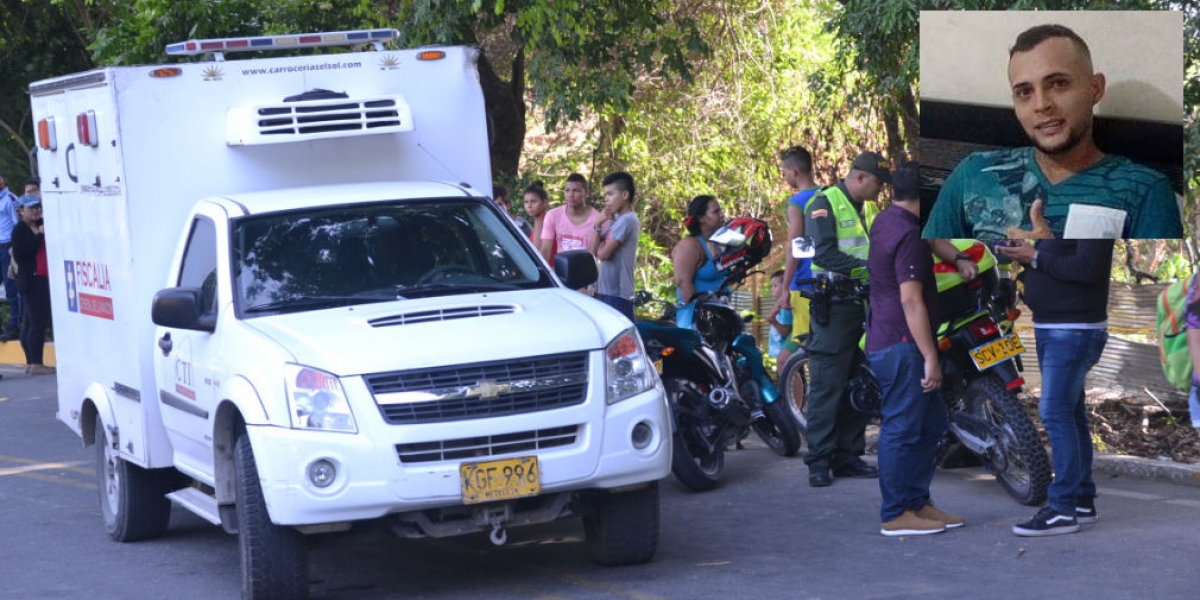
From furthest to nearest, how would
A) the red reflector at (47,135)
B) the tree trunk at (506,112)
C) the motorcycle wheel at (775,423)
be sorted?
1. the tree trunk at (506,112)
2. the motorcycle wheel at (775,423)
3. the red reflector at (47,135)

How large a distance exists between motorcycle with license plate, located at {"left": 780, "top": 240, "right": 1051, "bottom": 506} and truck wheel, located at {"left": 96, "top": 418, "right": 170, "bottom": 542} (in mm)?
3868

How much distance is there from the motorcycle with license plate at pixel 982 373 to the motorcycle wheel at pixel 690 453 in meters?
0.91

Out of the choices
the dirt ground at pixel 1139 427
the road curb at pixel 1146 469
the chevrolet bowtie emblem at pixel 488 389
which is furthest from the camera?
the dirt ground at pixel 1139 427

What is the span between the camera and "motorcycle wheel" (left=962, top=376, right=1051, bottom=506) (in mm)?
8109

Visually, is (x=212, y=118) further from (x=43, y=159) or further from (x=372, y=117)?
(x=43, y=159)

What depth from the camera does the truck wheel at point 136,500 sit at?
28.7 ft

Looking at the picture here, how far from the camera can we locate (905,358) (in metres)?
7.61

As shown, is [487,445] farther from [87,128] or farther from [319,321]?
[87,128]

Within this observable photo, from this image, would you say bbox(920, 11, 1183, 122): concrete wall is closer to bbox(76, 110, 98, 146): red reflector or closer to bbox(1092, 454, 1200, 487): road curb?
bbox(1092, 454, 1200, 487): road curb

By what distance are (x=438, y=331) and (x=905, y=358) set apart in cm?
230

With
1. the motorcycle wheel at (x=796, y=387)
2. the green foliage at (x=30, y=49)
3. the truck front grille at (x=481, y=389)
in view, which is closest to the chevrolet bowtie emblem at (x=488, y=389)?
the truck front grille at (x=481, y=389)

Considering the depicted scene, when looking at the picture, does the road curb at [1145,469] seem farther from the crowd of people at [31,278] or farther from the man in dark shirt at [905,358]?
the crowd of people at [31,278]

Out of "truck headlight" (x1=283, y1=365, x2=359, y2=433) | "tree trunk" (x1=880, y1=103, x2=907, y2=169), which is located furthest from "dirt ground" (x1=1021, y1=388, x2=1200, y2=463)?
"truck headlight" (x1=283, y1=365, x2=359, y2=433)

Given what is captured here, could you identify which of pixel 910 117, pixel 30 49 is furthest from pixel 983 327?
pixel 30 49
